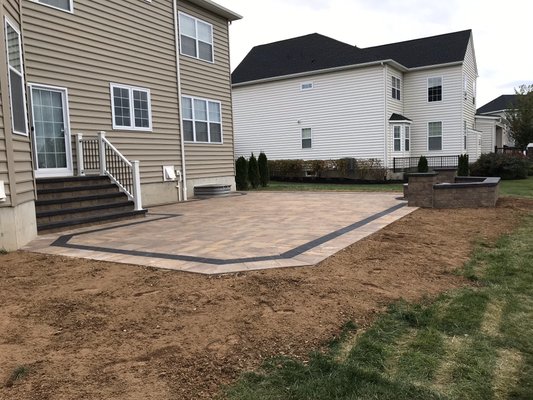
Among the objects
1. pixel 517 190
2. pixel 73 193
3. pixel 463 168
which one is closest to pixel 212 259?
pixel 73 193

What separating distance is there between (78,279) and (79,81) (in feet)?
22.3

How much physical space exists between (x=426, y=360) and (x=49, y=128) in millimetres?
8989

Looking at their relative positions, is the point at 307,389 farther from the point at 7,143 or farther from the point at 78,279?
the point at 7,143

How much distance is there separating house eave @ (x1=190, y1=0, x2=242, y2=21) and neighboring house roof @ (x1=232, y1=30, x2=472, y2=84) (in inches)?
354

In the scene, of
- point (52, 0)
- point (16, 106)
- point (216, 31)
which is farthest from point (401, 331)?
point (216, 31)

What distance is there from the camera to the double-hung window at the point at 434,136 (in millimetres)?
23641

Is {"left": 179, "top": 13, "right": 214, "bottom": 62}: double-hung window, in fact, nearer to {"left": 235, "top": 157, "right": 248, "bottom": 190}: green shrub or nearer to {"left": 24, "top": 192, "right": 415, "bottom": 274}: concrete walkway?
{"left": 235, "top": 157, "right": 248, "bottom": 190}: green shrub

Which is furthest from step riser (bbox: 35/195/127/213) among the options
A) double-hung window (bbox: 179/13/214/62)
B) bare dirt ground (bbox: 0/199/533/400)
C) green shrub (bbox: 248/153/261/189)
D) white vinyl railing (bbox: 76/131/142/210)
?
→ green shrub (bbox: 248/153/261/189)

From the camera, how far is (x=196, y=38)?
1396cm

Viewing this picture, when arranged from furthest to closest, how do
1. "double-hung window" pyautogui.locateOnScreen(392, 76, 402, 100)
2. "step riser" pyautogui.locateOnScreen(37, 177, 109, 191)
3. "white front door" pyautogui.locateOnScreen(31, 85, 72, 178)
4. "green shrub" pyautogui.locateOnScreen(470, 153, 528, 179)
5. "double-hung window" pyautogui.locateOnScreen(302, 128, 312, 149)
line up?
"double-hung window" pyautogui.locateOnScreen(302, 128, 312, 149), "double-hung window" pyautogui.locateOnScreen(392, 76, 402, 100), "green shrub" pyautogui.locateOnScreen(470, 153, 528, 179), "white front door" pyautogui.locateOnScreen(31, 85, 72, 178), "step riser" pyautogui.locateOnScreen(37, 177, 109, 191)

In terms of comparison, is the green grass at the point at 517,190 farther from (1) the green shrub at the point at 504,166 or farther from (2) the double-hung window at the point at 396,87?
(2) the double-hung window at the point at 396,87

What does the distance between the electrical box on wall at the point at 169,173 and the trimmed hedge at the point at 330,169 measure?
11434 millimetres

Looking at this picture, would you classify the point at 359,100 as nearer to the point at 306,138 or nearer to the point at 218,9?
the point at 306,138

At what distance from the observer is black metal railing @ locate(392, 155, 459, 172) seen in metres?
22.2
